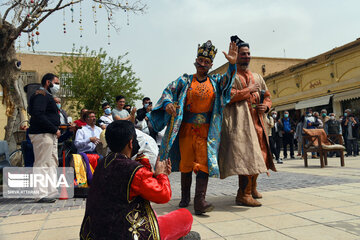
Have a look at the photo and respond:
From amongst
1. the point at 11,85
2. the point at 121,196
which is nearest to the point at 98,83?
the point at 11,85

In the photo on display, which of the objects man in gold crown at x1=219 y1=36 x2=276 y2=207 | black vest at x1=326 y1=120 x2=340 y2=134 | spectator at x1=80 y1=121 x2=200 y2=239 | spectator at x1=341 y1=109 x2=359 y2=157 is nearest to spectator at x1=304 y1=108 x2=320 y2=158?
black vest at x1=326 y1=120 x2=340 y2=134

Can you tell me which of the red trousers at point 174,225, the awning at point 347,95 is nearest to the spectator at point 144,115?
the red trousers at point 174,225

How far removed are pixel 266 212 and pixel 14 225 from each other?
116 inches

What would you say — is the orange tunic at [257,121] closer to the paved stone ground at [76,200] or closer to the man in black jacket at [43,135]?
the paved stone ground at [76,200]

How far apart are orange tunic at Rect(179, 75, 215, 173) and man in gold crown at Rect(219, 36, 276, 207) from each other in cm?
33

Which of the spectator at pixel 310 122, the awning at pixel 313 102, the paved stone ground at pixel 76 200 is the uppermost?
the awning at pixel 313 102

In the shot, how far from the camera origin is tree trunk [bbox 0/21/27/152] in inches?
332

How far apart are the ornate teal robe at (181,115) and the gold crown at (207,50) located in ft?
0.99

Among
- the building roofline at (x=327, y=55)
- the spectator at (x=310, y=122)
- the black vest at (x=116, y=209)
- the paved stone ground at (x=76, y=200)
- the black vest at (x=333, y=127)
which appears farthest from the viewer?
the building roofline at (x=327, y=55)

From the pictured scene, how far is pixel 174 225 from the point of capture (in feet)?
7.63

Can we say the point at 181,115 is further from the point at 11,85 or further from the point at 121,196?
the point at 11,85

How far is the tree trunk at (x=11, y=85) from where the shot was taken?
843 centimetres

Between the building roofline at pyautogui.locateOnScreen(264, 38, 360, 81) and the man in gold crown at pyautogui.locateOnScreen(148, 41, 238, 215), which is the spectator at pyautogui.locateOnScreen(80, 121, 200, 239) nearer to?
the man in gold crown at pyautogui.locateOnScreen(148, 41, 238, 215)

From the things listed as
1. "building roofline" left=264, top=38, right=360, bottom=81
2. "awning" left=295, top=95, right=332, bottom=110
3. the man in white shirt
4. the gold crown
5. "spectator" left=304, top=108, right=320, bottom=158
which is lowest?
the man in white shirt
